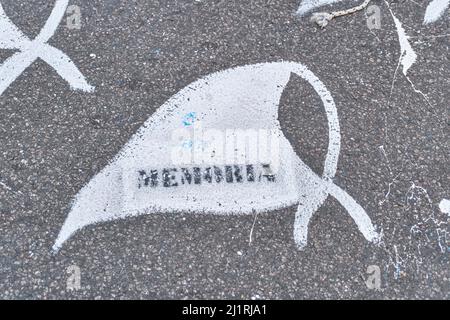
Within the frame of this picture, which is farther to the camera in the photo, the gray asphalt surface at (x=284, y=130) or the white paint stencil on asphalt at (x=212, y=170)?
the white paint stencil on asphalt at (x=212, y=170)

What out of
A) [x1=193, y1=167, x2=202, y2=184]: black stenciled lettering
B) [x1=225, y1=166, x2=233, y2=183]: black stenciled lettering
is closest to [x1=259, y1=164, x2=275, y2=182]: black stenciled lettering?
[x1=225, y1=166, x2=233, y2=183]: black stenciled lettering

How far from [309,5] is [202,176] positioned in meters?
1.28

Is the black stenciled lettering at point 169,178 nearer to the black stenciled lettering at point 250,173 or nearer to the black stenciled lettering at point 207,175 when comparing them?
the black stenciled lettering at point 207,175

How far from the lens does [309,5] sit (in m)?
3.28

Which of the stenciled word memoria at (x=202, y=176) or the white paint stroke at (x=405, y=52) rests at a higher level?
the white paint stroke at (x=405, y=52)

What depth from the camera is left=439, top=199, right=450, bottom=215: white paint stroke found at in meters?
2.62

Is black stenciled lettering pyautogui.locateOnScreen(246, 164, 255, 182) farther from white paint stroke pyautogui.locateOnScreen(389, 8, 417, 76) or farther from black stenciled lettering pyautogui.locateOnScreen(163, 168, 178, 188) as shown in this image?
white paint stroke pyautogui.locateOnScreen(389, 8, 417, 76)

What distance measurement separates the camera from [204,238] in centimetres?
250

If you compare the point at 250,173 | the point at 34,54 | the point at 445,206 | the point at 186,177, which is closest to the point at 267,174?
the point at 250,173

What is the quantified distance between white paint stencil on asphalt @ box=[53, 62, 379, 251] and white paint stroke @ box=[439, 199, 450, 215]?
0.34 m

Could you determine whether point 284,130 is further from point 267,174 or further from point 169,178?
point 169,178

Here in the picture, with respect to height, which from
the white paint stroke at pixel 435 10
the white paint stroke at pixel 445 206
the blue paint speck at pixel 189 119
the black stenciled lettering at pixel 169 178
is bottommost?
the white paint stroke at pixel 445 206

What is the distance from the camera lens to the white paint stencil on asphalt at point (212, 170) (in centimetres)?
257

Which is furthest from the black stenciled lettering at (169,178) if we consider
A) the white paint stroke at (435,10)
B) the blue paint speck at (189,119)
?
the white paint stroke at (435,10)
